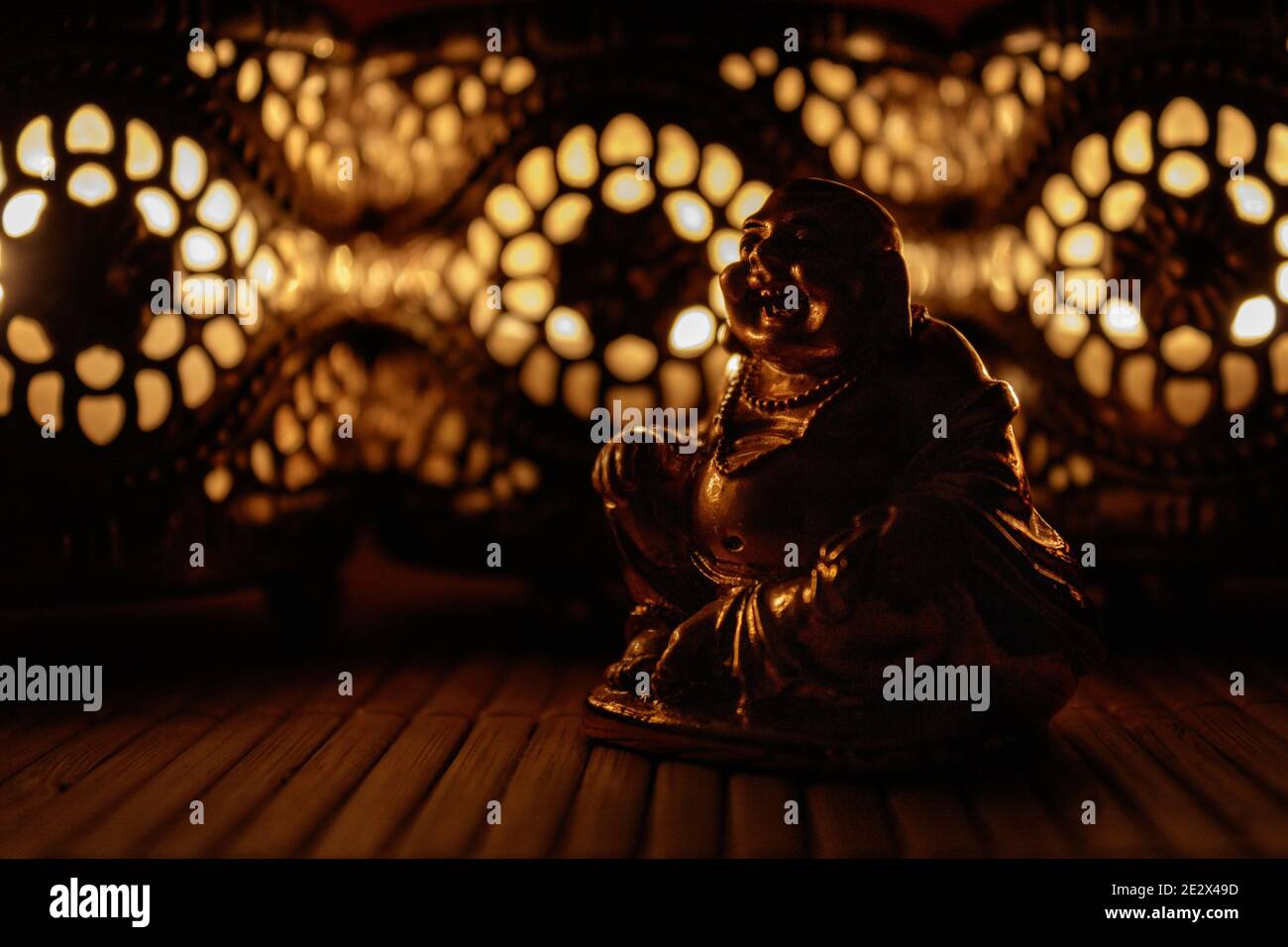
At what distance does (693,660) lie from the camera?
0.95 meters

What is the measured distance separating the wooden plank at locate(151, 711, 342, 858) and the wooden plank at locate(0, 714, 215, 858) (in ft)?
0.20

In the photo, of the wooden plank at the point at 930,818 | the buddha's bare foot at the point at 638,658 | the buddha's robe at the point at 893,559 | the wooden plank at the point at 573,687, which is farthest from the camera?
the wooden plank at the point at 573,687

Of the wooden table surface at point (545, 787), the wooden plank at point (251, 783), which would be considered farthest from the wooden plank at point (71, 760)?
the wooden plank at point (251, 783)

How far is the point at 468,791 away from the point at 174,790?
0.65 feet

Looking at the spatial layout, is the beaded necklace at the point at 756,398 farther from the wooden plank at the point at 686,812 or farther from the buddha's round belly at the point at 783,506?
the wooden plank at the point at 686,812

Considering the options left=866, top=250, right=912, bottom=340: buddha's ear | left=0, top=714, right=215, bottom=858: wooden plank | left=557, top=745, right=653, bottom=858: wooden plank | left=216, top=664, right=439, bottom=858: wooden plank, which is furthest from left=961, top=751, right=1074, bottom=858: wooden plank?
left=0, top=714, right=215, bottom=858: wooden plank

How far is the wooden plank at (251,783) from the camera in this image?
805 millimetres

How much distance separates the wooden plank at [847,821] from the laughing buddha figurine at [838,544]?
0.07 ft
